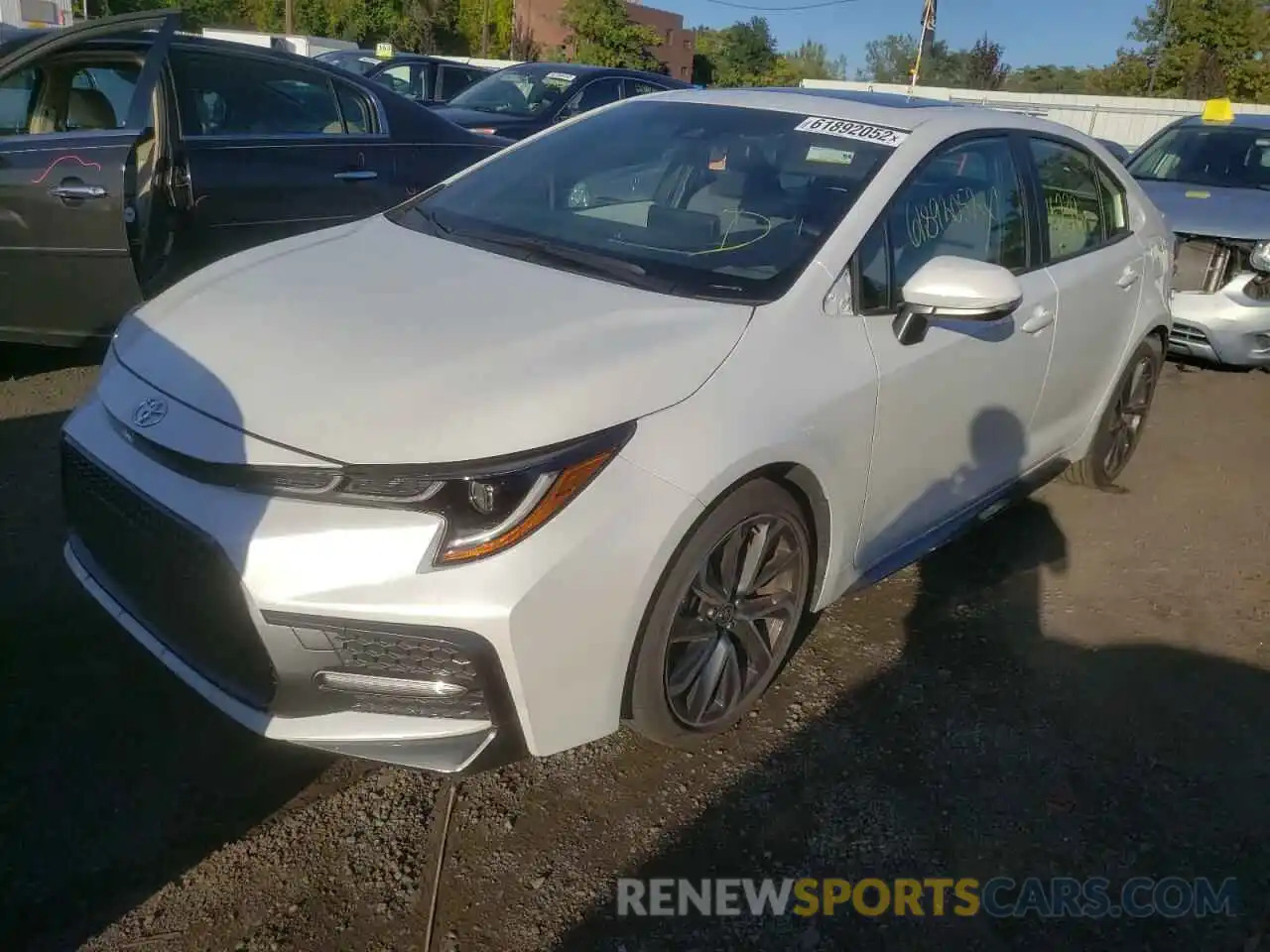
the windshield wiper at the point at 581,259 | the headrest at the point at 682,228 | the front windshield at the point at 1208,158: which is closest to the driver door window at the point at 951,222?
the headrest at the point at 682,228

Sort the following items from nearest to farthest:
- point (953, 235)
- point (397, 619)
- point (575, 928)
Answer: point (397, 619) < point (575, 928) < point (953, 235)

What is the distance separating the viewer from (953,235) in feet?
11.2

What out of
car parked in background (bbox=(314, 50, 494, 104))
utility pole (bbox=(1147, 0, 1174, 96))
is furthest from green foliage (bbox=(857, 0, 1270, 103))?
car parked in background (bbox=(314, 50, 494, 104))

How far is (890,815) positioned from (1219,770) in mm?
1028

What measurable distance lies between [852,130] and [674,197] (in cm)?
59

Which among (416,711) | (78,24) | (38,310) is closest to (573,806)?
(416,711)

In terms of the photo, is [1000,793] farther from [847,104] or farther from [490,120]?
[490,120]

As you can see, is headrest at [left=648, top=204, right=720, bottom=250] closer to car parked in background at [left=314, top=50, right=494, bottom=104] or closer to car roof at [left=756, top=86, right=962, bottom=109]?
car roof at [left=756, top=86, right=962, bottom=109]

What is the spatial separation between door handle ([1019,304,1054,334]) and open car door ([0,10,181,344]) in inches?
140

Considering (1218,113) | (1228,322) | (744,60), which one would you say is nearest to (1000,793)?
(1228,322)

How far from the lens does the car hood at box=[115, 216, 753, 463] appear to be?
2.25m

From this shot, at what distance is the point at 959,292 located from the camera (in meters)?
2.84

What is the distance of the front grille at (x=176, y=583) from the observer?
7.32 feet

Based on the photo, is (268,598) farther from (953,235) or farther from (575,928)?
(953,235)
